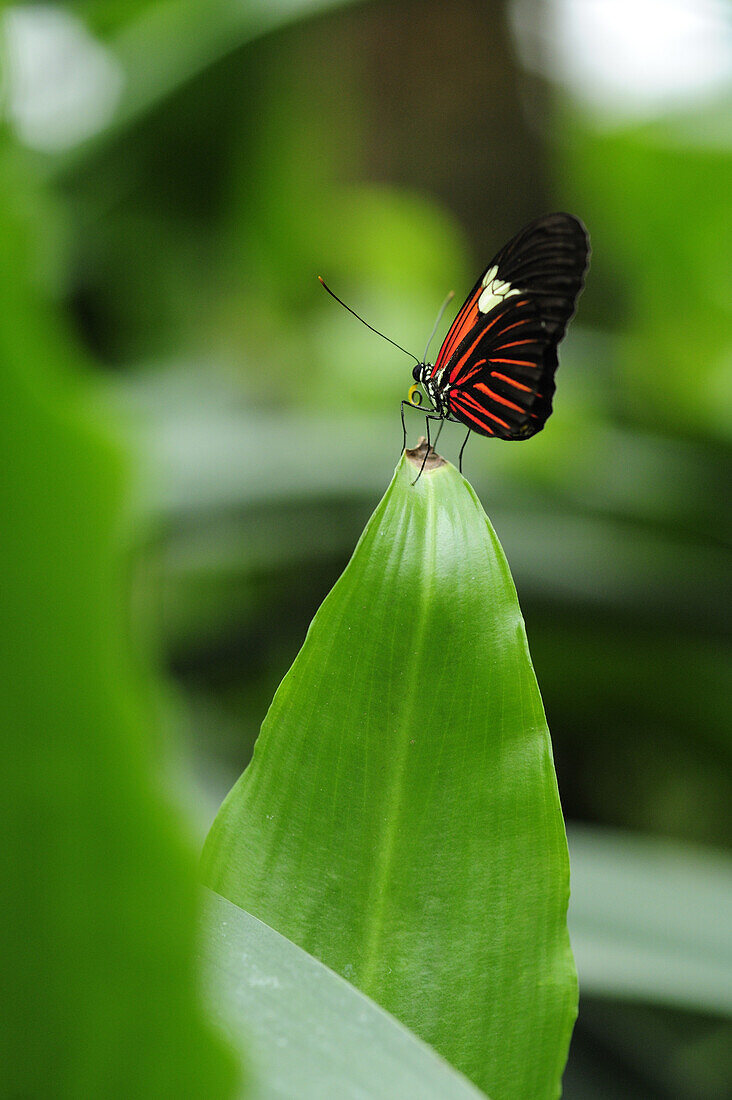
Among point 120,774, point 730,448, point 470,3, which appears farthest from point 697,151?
point 120,774

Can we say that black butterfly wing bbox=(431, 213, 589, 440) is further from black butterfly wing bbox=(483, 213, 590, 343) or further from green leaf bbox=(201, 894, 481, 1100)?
green leaf bbox=(201, 894, 481, 1100)

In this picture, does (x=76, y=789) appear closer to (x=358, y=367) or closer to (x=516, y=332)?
(x=516, y=332)

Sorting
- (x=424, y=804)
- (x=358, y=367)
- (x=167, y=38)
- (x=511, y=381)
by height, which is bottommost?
(x=424, y=804)

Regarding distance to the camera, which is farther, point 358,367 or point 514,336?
point 358,367

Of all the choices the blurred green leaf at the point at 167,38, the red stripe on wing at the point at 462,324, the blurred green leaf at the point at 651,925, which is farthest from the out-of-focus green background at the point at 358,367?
the red stripe on wing at the point at 462,324

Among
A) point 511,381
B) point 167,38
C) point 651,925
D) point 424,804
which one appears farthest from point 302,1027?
point 167,38

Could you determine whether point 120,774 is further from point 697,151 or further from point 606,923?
point 697,151

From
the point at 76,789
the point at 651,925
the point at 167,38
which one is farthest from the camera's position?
the point at 167,38
